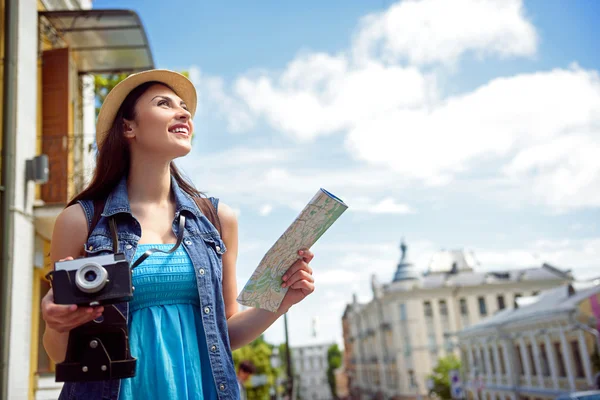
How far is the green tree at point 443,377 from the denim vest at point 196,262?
6372 cm

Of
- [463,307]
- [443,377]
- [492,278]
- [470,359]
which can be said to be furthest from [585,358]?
[492,278]

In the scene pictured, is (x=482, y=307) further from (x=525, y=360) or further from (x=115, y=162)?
(x=115, y=162)

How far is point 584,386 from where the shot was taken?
90.8 ft

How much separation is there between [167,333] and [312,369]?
17300 centimetres

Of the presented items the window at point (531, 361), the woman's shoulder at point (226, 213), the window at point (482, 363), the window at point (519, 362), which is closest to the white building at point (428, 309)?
the window at point (482, 363)

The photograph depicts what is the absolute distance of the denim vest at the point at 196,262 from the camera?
2.08 m

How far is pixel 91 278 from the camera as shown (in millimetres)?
1864

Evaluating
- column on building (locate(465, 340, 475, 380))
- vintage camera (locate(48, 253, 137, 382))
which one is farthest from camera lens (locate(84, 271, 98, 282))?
column on building (locate(465, 340, 475, 380))

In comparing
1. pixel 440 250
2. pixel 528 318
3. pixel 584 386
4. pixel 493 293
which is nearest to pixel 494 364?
pixel 528 318

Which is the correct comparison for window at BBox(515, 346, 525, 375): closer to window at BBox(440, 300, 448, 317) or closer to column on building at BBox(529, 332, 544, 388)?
column on building at BBox(529, 332, 544, 388)

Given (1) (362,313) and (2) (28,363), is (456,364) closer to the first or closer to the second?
(1) (362,313)

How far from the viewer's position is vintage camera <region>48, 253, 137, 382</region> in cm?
185

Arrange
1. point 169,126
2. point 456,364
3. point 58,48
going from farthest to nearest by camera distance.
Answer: point 456,364, point 58,48, point 169,126

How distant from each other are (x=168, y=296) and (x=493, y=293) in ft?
258
